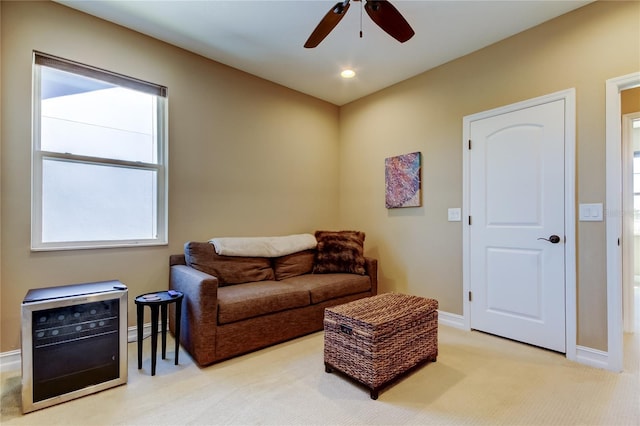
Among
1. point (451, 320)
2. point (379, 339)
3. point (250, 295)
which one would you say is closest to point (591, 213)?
point (451, 320)

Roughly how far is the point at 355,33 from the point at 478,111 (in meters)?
1.39

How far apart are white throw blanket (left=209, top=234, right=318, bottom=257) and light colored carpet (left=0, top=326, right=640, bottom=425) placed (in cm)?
101

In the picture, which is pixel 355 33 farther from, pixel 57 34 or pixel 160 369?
pixel 160 369

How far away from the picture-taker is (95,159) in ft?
8.37

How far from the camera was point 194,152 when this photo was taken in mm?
3049

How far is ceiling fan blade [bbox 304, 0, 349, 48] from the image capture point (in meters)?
1.75

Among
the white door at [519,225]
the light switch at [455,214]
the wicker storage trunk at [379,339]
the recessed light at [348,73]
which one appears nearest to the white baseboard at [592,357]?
the white door at [519,225]

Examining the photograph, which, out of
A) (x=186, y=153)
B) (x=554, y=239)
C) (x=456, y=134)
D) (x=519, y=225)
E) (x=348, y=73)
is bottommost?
(x=554, y=239)

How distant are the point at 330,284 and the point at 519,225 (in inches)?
69.9

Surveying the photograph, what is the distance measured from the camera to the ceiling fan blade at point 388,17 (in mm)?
1701

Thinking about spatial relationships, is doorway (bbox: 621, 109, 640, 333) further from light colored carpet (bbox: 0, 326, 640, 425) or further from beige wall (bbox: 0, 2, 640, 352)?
beige wall (bbox: 0, 2, 640, 352)

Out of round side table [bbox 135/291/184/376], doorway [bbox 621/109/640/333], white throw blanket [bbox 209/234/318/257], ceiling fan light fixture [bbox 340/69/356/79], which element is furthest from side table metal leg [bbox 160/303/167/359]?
doorway [bbox 621/109/640/333]

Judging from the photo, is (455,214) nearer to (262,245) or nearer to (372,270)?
(372,270)

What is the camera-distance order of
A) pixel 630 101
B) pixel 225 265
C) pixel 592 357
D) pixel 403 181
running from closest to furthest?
1. pixel 592 357
2. pixel 630 101
3. pixel 225 265
4. pixel 403 181
